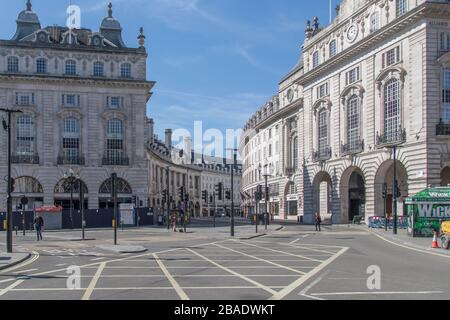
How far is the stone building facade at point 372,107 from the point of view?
5578 centimetres

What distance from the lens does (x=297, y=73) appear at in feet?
322

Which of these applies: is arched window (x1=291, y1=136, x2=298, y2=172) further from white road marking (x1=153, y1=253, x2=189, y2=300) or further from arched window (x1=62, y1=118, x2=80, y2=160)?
white road marking (x1=153, y1=253, x2=189, y2=300)

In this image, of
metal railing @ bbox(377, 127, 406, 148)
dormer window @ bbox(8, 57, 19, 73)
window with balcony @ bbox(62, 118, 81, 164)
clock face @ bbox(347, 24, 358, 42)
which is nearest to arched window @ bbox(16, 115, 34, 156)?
window with balcony @ bbox(62, 118, 81, 164)

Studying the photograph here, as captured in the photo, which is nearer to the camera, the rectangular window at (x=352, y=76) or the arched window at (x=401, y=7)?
the arched window at (x=401, y=7)

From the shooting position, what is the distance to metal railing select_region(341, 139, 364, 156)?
6726 cm

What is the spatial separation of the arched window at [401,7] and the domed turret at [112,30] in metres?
42.5

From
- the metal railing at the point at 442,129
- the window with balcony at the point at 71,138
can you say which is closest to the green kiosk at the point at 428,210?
the metal railing at the point at 442,129

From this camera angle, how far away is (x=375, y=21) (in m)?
64.4

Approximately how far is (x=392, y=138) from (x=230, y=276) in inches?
1784

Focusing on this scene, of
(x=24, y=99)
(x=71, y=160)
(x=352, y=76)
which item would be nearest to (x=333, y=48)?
(x=352, y=76)

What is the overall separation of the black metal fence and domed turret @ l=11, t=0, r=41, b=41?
30791 millimetres

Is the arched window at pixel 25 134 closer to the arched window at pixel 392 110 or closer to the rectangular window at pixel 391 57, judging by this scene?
the arched window at pixel 392 110
